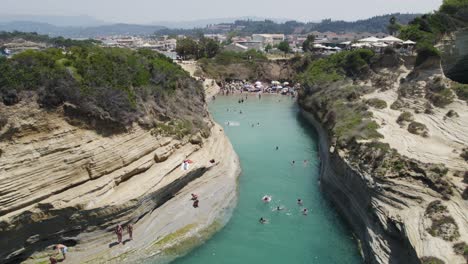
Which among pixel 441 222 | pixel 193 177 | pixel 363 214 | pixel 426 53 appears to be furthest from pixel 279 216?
pixel 426 53

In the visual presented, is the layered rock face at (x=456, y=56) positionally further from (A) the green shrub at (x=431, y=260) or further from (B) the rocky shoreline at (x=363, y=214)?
(A) the green shrub at (x=431, y=260)

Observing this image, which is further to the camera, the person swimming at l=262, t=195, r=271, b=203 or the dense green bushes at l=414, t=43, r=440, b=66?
the dense green bushes at l=414, t=43, r=440, b=66

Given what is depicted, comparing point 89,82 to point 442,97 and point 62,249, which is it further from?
point 442,97

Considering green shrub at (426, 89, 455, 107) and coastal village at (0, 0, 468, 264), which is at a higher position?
green shrub at (426, 89, 455, 107)

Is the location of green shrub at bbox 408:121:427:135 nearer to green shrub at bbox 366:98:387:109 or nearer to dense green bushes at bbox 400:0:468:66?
green shrub at bbox 366:98:387:109

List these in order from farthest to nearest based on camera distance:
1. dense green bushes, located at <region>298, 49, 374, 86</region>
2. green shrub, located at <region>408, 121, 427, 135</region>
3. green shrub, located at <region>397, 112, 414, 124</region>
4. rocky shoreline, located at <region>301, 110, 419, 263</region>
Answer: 1. dense green bushes, located at <region>298, 49, 374, 86</region>
2. green shrub, located at <region>397, 112, 414, 124</region>
3. green shrub, located at <region>408, 121, 427, 135</region>
4. rocky shoreline, located at <region>301, 110, 419, 263</region>

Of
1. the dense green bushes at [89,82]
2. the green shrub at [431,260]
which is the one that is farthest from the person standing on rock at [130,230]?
the green shrub at [431,260]

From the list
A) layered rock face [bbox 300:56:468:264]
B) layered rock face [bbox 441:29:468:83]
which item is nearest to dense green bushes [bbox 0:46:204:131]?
layered rock face [bbox 300:56:468:264]
